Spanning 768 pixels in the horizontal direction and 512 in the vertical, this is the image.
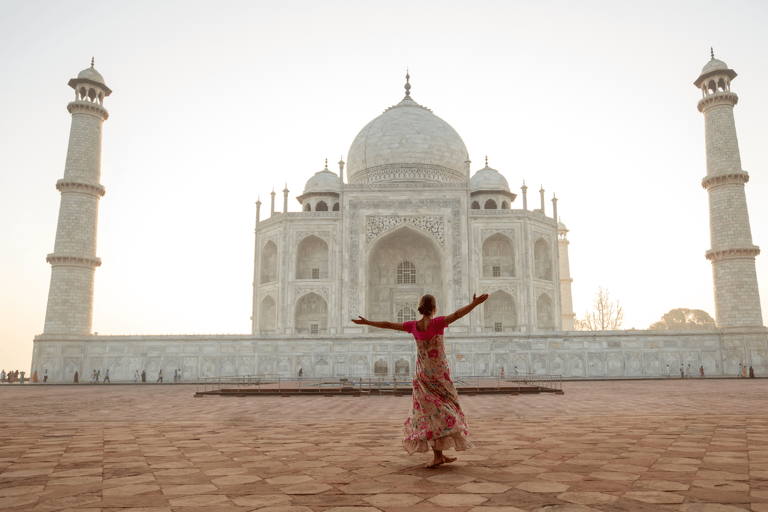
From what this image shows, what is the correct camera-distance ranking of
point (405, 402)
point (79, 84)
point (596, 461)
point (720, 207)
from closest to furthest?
point (596, 461) → point (405, 402) → point (720, 207) → point (79, 84)

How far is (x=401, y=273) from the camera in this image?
94.4ft

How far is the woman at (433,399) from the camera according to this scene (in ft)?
12.9

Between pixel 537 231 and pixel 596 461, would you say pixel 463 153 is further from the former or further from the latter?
pixel 596 461

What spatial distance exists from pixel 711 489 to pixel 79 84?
26902mm

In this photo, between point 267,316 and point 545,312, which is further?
point 267,316

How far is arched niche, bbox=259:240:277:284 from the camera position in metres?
28.2

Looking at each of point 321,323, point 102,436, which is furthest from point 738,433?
point 321,323

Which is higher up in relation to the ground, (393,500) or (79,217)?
(79,217)

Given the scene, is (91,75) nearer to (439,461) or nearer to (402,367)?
(402,367)

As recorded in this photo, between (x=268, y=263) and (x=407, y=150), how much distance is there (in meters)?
9.13

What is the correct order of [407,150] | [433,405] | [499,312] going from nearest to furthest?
[433,405] → [499,312] → [407,150]

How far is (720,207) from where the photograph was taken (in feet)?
73.9

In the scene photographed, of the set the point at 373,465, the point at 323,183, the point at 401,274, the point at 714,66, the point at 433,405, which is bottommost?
the point at 373,465

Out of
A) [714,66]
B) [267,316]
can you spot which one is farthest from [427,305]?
[267,316]
